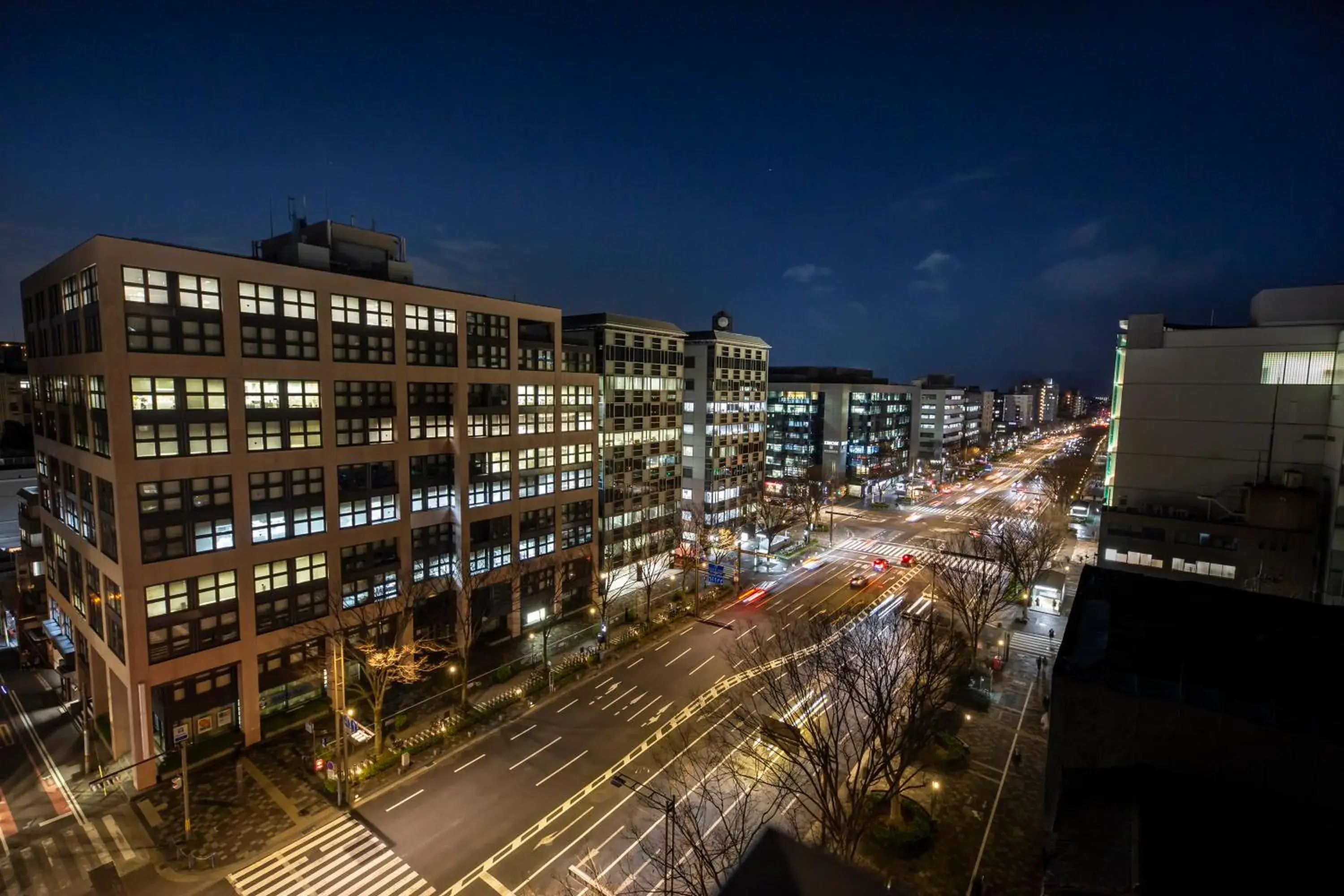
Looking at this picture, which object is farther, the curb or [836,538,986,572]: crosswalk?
[836,538,986,572]: crosswalk

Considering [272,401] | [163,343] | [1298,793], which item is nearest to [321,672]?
[272,401]

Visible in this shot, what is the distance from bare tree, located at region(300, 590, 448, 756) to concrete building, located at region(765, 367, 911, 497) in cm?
8242

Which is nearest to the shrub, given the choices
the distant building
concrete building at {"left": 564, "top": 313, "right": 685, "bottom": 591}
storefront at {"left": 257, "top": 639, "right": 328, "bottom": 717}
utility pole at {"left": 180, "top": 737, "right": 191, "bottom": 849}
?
the distant building

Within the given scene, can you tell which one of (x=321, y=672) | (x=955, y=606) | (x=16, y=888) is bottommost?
(x=16, y=888)

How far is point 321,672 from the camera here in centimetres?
3947

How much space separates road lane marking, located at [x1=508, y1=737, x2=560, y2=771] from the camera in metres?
33.6

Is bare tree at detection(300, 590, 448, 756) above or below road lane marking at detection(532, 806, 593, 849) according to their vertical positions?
above

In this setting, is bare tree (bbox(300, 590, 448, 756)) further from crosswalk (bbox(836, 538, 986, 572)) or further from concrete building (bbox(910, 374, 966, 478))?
concrete building (bbox(910, 374, 966, 478))

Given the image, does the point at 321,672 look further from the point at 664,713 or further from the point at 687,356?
the point at 687,356

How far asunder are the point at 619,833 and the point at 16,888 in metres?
25.7

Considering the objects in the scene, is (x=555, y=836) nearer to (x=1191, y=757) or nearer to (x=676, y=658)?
(x=676, y=658)

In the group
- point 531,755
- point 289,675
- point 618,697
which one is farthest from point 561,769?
point 289,675

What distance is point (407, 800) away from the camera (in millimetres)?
31047

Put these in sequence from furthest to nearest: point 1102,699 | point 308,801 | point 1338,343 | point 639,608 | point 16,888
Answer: point 639,608 → point 1338,343 → point 308,801 → point 16,888 → point 1102,699
